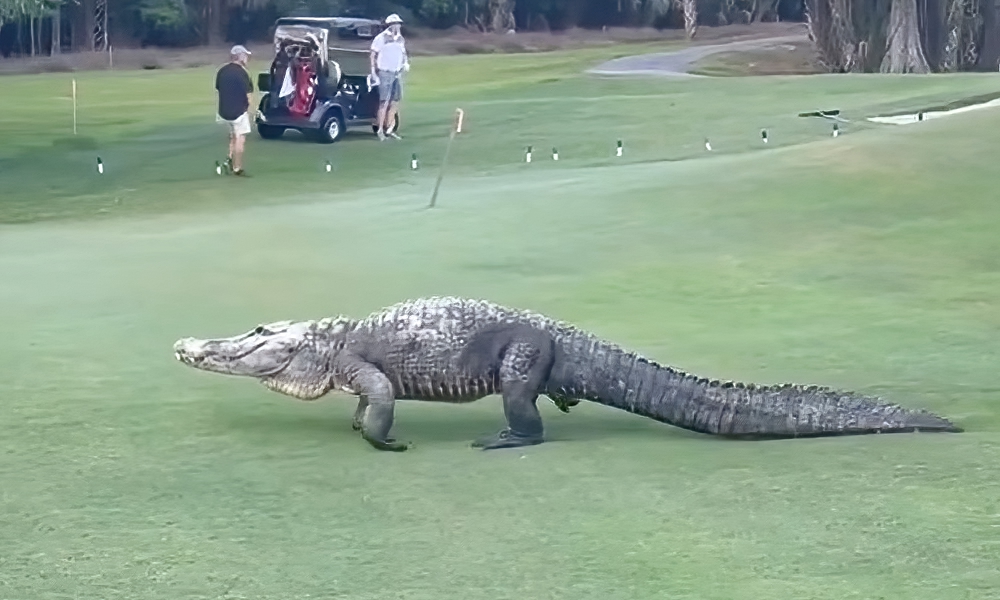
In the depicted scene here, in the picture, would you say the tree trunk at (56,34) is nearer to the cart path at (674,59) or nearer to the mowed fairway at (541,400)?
the cart path at (674,59)

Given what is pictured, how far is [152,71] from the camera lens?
3634 cm

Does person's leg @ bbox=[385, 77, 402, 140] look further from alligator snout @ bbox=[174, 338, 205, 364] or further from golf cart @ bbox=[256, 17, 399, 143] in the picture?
alligator snout @ bbox=[174, 338, 205, 364]

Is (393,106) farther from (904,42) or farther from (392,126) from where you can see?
(904,42)

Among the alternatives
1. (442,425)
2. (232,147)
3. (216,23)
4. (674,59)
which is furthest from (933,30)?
(442,425)

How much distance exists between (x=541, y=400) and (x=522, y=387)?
3.42ft

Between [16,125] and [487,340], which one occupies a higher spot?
[487,340]

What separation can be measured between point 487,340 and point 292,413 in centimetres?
117

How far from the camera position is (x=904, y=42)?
35.2 meters

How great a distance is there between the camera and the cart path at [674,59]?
1396 inches

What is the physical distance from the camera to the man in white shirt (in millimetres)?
22047

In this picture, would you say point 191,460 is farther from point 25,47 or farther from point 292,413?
point 25,47

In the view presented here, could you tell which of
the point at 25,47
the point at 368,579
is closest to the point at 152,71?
the point at 25,47

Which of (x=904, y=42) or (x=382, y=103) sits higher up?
(x=904, y=42)

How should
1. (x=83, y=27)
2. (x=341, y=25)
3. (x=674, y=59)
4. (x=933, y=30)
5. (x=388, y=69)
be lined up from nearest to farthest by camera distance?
(x=388, y=69), (x=341, y=25), (x=933, y=30), (x=83, y=27), (x=674, y=59)
